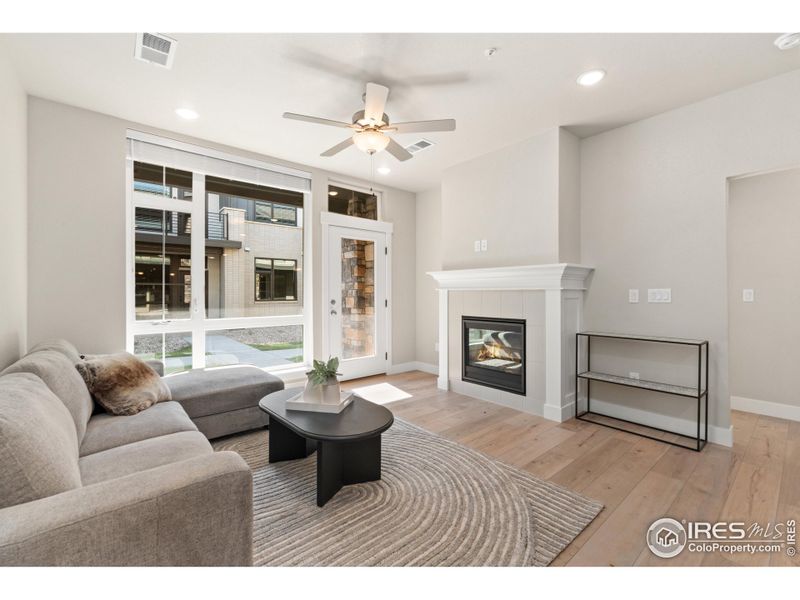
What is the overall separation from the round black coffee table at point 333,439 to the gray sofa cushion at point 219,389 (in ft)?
1.42

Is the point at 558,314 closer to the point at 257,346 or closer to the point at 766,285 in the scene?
the point at 766,285

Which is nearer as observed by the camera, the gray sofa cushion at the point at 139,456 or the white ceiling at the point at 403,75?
the gray sofa cushion at the point at 139,456

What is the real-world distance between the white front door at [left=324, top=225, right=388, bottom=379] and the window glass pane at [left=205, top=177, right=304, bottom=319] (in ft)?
1.44

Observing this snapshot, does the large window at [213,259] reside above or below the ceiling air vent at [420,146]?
below

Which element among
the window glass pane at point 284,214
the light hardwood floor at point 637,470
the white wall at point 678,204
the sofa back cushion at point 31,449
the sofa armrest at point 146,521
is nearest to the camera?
the sofa armrest at point 146,521

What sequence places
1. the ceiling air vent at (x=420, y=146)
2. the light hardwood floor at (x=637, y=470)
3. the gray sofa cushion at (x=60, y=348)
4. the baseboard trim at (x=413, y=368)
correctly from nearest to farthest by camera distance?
1. the light hardwood floor at (x=637, y=470)
2. the gray sofa cushion at (x=60, y=348)
3. the ceiling air vent at (x=420, y=146)
4. the baseboard trim at (x=413, y=368)

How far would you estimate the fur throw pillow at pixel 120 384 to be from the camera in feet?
7.03

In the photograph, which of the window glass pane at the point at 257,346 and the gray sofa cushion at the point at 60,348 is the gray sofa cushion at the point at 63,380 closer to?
the gray sofa cushion at the point at 60,348

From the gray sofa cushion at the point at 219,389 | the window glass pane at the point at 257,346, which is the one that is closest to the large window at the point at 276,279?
the window glass pane at the point at 257,346

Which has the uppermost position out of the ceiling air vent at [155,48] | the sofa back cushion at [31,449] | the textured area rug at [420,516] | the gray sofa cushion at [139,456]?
the ceiling air vent at [155,48]

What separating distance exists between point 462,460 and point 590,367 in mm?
1793
